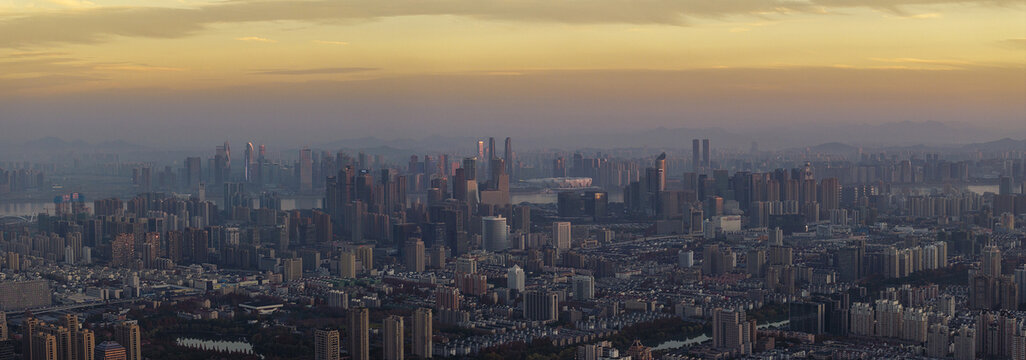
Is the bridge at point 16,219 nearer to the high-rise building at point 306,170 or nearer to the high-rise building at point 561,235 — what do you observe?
the high-rise building at point 306,170

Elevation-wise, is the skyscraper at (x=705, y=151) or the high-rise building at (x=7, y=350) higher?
the skyscraper at (x=705, y=151)

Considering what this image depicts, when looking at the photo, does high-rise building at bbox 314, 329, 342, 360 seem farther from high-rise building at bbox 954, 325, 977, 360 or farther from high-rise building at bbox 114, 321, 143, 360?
high-rise building at bbox 954, 325, 977, 360

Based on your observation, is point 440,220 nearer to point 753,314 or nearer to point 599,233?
point 599,233

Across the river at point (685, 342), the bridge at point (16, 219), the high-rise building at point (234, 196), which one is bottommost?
the river at point (685, 342)

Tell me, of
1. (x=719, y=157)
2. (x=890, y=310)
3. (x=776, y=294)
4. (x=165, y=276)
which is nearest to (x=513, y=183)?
(x=719, y=157)

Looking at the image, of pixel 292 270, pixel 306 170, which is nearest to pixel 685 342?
pixel 292 270

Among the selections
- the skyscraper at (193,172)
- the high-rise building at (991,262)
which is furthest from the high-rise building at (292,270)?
the skyscraper at (193,172)

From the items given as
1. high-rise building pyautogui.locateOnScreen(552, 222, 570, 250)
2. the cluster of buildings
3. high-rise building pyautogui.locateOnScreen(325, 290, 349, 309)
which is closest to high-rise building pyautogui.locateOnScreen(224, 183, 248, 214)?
the cluster of buildings
